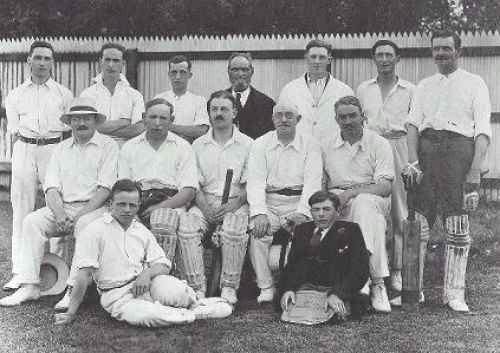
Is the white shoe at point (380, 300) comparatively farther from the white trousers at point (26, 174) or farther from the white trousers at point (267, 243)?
the white trousers at point (26, 174)

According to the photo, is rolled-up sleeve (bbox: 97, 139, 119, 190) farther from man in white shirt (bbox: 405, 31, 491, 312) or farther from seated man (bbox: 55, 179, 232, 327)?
man in white shirt (bbox: 405, 31, 491, 312)

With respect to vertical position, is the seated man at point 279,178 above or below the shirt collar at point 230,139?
below

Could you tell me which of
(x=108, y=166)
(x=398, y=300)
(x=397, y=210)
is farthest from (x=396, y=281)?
(x=108, y=166)

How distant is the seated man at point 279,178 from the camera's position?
5387 mm

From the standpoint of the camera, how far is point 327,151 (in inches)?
223

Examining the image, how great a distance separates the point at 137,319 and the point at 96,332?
263 mm

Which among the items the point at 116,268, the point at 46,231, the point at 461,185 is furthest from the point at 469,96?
the point at 46,231

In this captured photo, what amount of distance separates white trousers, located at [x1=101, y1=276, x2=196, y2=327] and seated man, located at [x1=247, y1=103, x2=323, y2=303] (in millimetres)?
808

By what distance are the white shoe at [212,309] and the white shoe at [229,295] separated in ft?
0.59

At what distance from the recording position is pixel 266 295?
5.32 m

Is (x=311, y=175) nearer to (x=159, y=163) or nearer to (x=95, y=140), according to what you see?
(x=159, y=163)

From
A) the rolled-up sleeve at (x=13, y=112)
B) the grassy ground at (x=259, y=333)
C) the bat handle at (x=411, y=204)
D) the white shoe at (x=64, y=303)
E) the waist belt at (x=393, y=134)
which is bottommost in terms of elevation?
the grassy ground at (x=259, y=333)

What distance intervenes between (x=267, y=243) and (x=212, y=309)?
2.50 ft

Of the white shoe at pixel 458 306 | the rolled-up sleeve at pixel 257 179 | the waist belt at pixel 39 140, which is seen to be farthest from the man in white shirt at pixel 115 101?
the white shoe at pixel 458 306
